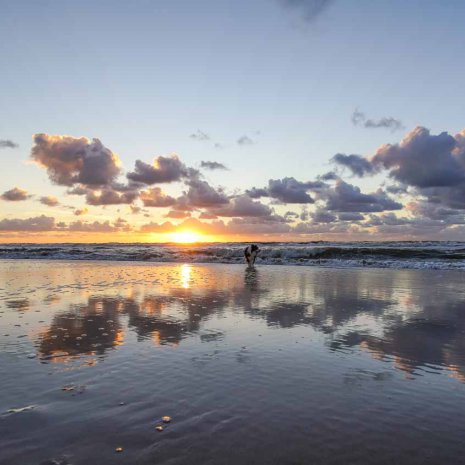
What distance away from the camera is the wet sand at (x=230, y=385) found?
14.0 feet

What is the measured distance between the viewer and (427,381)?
642 cm

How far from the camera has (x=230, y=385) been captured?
19.7ft

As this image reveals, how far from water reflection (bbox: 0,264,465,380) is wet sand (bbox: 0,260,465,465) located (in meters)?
0.06

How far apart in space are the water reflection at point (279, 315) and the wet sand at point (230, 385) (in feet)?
0.21

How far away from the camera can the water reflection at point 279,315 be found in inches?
327

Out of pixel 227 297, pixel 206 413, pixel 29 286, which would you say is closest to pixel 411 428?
pixel 206 413

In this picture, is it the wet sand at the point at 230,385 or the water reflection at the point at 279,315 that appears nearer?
the wet sand at the point at 230,385

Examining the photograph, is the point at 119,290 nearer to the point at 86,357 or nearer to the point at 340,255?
the point at 86,357

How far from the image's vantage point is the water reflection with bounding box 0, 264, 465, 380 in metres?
8.31

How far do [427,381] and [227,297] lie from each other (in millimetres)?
9485

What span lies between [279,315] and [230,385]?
5.89 m

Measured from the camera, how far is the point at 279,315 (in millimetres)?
11742

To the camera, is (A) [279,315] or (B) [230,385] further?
(A) [279,315]

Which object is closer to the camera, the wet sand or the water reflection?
the wet sand
